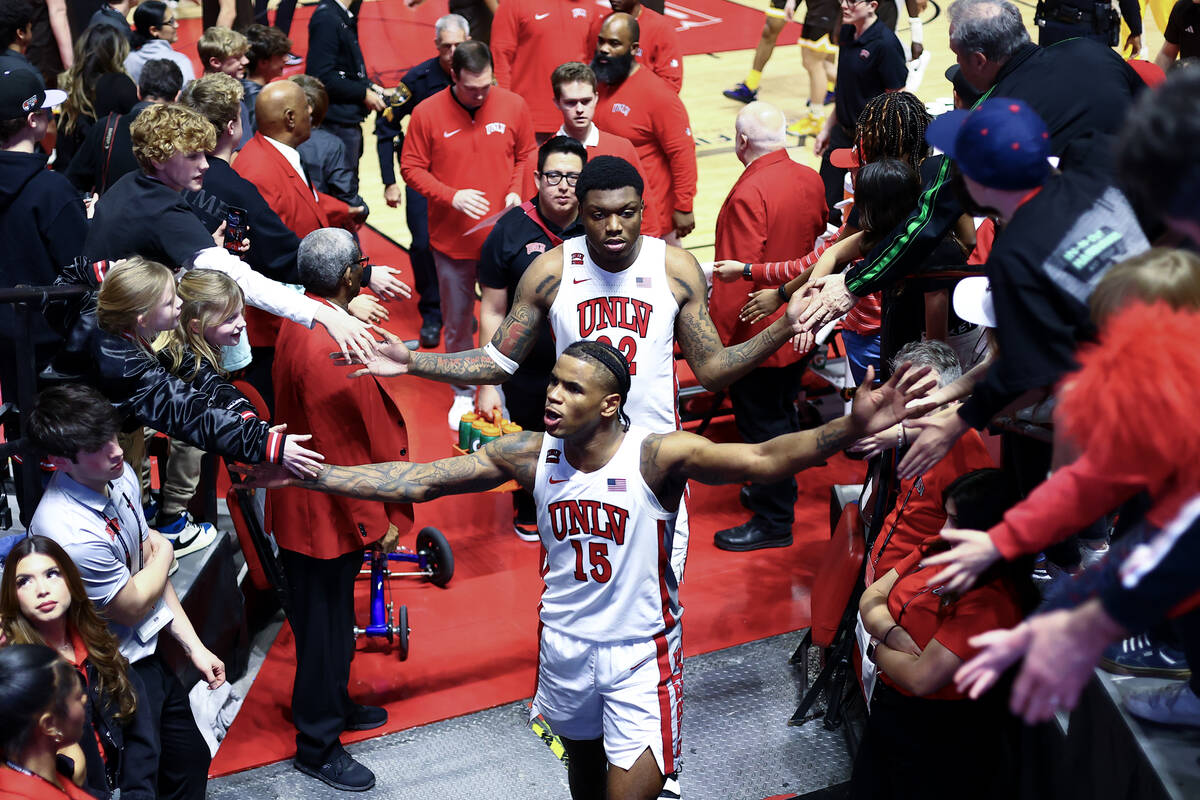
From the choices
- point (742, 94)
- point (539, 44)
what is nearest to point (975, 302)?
point (539, 44)

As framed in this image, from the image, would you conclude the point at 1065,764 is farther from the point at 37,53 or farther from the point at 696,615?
the point at 37,53

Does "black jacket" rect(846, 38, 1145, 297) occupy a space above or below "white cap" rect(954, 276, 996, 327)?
above

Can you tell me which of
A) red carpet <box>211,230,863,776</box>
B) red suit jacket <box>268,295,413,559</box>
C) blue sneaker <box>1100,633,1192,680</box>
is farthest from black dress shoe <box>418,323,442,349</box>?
blue sneaker <box>1100,633,1192,680</box>

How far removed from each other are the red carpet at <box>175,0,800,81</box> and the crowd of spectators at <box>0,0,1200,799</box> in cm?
773

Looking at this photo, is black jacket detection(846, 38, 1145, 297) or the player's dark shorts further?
the player's dark shorts

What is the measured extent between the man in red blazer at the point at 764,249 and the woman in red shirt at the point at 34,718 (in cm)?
358

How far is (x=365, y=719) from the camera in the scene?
511cm

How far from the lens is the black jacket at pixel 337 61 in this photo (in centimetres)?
882

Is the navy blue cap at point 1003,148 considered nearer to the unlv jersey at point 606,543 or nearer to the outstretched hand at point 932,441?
the outstretched hand at point 932,441

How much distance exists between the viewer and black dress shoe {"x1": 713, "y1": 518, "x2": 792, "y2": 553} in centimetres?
634

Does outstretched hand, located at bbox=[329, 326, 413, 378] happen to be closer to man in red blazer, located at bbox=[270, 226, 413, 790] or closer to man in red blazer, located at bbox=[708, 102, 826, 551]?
man in red blazer, located at bbox=[270, 226, 413, 790]

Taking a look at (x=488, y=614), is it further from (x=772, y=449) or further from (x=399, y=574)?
(x=772, y=449)

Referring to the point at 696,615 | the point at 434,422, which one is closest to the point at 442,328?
the point at 434,422

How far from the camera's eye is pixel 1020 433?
3.91 m
